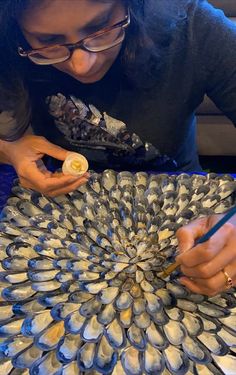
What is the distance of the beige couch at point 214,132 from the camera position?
4.76 feet

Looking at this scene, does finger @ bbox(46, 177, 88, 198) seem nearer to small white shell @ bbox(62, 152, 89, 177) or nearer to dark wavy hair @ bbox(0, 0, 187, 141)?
small white shell @ bbox(62, 152, 89, 177)

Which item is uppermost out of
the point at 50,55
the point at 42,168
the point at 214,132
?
the point at 50,55

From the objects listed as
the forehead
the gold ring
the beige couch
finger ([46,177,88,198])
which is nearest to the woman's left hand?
the gold ring

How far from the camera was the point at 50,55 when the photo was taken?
65 centimetres

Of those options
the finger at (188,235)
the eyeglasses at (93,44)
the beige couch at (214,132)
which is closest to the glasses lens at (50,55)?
the eyeglasses at (93,44)

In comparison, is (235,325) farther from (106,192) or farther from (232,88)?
(232,88)

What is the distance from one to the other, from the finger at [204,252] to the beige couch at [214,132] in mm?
989

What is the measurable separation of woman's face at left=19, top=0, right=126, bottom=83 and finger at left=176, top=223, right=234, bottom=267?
278mm

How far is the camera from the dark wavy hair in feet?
2.10

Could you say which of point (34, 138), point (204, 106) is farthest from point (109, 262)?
point (204, 106)

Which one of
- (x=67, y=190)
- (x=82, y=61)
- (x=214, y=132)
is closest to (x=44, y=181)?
(x=67, y=190)

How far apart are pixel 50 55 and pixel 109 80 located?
119 millimetres

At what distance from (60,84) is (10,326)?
0.40 metres

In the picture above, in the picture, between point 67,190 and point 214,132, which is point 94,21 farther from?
point 214,132
